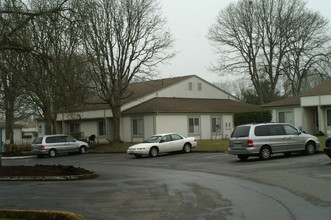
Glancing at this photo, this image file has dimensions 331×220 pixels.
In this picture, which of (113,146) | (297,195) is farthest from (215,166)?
(113,146)

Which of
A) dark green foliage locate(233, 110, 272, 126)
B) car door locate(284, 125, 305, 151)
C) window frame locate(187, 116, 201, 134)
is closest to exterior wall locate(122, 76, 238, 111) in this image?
window frame locate(187, 116, 201, 134)

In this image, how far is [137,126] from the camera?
42.8 meters

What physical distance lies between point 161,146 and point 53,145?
442 inches

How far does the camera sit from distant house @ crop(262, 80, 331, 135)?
3766 centimetres

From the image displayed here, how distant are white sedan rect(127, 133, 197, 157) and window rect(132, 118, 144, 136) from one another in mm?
13010

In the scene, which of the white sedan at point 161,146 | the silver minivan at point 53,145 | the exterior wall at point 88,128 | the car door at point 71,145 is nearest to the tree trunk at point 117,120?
the silver minivan at point 53,145

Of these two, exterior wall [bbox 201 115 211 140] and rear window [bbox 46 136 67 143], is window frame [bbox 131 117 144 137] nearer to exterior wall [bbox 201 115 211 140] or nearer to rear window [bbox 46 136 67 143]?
exterior wall [bbox 201 115 211 140]

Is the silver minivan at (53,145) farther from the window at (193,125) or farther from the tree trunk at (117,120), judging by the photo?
the window at (193,125)

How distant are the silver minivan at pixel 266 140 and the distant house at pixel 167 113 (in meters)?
18.9

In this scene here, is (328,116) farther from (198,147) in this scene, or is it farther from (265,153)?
(265,153)

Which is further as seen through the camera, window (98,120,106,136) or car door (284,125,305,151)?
window (98,120,106,136)

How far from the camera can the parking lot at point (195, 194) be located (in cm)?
955

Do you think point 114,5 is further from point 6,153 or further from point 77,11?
point 77,11

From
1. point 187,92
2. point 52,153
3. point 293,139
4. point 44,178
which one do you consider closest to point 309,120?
point 187,92
